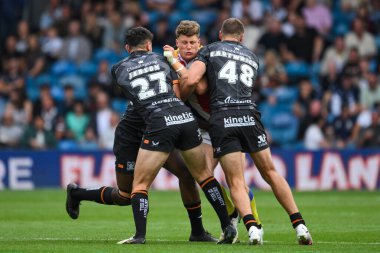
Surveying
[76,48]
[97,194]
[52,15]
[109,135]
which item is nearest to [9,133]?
[109,135]

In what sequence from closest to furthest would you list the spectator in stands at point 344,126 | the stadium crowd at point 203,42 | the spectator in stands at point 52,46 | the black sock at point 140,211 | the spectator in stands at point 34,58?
the black sock at point 140,211
the spectator in stands at point 344,126
the stadium crowd at point 203,42
the spectator in stands at point 34,58
the spectator in stands at point 52,46

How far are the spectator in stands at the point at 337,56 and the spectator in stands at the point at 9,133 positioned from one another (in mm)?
7570

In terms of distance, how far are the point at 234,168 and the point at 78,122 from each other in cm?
1300


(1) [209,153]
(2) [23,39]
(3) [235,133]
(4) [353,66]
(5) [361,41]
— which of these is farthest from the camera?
(2) [23,39]

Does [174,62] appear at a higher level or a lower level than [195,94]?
higher

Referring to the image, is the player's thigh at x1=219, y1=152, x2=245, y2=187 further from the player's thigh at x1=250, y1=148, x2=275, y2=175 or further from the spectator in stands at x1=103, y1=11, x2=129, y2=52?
the spectator in stands at x1=103, y1=11, x2=129, y2=52

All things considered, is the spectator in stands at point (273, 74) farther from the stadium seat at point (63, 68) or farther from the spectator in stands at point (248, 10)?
the stadium seat at point (63, 68)

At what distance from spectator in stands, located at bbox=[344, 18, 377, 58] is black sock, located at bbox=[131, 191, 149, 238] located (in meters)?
14.1

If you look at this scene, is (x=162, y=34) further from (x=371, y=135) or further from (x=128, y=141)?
(x=128, y=141)

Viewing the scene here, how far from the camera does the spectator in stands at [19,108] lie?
74.5 feet

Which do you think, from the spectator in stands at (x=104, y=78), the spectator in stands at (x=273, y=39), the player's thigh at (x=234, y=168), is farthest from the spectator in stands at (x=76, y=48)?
the player's thigh at (x=234, y=168)

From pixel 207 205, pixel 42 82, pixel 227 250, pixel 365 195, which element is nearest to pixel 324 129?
pixel 365 195

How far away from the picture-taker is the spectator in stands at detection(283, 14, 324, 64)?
76.7 feet

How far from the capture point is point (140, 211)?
9.95 meters
